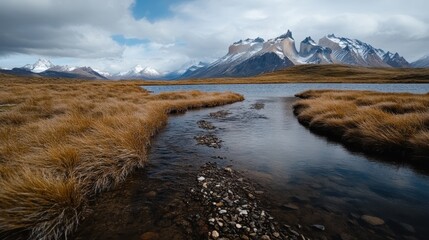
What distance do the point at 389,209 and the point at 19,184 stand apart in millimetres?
10615

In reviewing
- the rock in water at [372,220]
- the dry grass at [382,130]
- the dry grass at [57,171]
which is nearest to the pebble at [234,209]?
the rock in water at [372,220]

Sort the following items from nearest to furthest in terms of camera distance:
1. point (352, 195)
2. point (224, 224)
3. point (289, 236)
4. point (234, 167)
Result: point (289, 236), point (224, 224), point (352, 195), point (234, 167)

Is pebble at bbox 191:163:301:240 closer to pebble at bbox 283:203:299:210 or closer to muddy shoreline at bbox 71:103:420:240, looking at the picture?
muddy shoreline at bbox 71:103:420:240

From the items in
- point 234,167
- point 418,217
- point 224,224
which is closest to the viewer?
point 224,224

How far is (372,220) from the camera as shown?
7352mm

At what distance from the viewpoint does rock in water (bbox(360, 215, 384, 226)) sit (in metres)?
7.19

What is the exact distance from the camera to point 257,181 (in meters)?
10.1

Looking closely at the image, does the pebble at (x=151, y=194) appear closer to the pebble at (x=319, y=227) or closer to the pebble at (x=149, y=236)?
the pebble at (x=149, y=236)

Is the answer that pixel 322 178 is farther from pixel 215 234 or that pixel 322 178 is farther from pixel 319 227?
pixel 215 234

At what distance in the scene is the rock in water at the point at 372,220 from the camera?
719 cm

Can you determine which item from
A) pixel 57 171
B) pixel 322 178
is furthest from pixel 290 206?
pixel 57 171

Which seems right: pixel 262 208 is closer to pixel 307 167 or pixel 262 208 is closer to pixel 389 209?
pixel 389 209

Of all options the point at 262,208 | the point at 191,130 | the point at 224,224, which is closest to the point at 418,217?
the point at 262,208

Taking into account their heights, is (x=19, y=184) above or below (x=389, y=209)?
above
